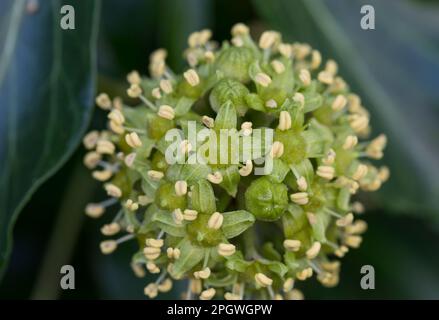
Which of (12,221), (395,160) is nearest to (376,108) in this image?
(395,160)

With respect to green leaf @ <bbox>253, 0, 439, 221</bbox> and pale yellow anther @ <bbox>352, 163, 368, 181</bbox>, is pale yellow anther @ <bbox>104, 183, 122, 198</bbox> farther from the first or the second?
green leaf @ <bbox>253, 0, 439, 221</bbox>

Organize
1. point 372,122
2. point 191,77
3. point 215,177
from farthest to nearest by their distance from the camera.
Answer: point 372,122, point 191,77, point 215,177

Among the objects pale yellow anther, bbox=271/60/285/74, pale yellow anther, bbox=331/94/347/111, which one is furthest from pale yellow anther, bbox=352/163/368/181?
pale yellow anther, bbox=271/60/285/74

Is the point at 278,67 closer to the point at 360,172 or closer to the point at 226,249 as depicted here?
the point at 360,172

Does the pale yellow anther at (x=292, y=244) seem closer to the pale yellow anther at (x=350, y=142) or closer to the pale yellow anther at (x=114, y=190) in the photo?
the pale yellow anther at (x=350, y=142)

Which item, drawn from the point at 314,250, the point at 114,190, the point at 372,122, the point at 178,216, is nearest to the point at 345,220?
the point at 314,250

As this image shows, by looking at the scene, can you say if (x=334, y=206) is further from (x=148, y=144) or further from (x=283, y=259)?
(x=148, y=144)
